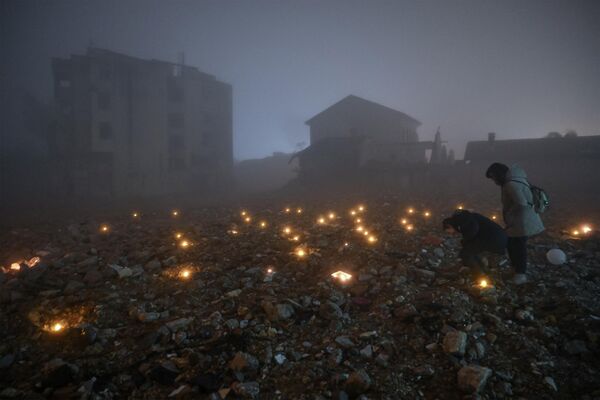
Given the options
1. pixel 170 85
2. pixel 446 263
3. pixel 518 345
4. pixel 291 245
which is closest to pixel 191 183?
pixel 170 85

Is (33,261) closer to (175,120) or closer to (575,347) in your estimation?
(575,347)

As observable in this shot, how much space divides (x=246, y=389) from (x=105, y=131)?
33045 mm

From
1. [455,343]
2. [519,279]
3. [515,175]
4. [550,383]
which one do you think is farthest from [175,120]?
[550,383]

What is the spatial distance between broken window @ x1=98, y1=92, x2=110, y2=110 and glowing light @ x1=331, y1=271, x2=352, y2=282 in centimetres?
3208

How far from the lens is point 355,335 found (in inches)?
147

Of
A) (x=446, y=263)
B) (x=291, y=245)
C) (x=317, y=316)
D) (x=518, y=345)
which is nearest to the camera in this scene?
(x=518, y=345)

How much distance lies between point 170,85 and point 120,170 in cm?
1024

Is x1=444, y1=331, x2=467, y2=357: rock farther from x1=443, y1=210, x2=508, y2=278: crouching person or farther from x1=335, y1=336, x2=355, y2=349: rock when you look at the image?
x1=443, y1=210, x2=508, y2=278: crouching person

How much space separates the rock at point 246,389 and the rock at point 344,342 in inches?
41.6

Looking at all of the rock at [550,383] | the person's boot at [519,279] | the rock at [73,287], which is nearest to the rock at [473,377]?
the rock at [550,383]

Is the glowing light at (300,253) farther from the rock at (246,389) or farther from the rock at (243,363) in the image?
the rock at (246,389)

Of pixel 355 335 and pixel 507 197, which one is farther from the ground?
pixel 507 197

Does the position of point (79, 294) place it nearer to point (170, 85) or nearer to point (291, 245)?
point (291, 245)

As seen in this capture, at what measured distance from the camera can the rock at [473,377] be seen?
111 inches
